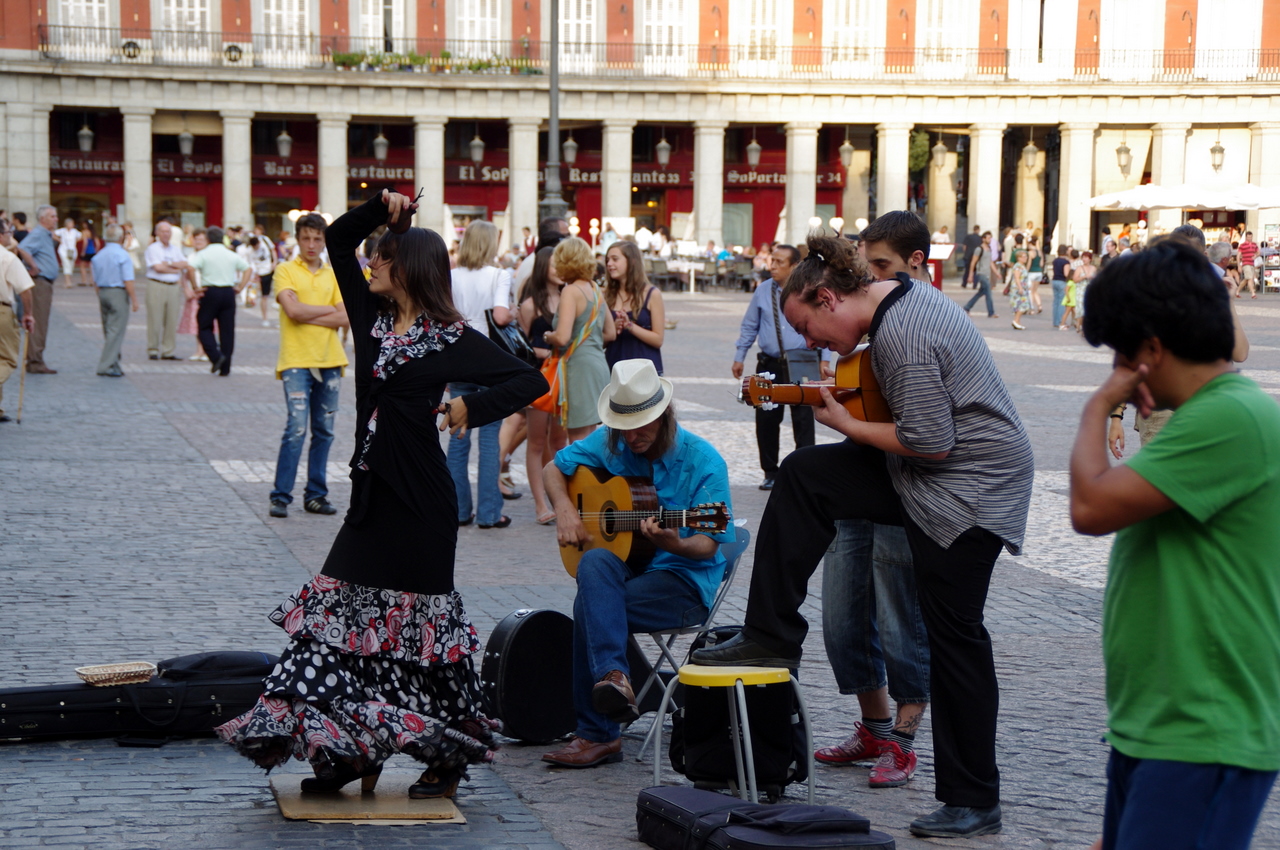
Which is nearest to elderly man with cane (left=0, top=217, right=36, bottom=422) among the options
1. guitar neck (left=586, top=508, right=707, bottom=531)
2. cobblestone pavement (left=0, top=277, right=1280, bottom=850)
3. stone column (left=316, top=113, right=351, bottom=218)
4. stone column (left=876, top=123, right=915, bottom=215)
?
cobblestone pavement (left=0, top=277, right=1280, bottom=850)

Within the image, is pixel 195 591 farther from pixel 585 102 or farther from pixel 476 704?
pixel 585 102

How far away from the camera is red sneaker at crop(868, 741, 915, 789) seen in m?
4.95

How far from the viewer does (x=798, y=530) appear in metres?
4.37

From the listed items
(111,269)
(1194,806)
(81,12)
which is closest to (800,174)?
(81,12)

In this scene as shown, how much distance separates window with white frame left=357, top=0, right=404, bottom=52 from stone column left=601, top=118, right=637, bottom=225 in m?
7.71

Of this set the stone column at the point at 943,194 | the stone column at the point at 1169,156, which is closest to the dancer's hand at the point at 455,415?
the stone column at the point at 943,194

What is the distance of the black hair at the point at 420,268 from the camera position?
15.1ft

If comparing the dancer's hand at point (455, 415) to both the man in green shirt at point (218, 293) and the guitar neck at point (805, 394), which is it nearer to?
the guitar neck at point (805, 394)

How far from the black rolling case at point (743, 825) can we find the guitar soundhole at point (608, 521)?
1.18m

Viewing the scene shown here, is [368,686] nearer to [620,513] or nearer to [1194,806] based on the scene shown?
[620,513]

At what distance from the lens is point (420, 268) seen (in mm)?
4617

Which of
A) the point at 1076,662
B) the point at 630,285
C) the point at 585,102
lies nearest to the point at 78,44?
the point at 585,102

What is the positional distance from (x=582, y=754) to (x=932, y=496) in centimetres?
160

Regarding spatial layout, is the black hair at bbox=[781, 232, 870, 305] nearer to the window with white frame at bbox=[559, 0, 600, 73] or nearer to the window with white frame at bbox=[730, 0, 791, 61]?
the window with white frame at bbox=[559, 0, 600, 73]
